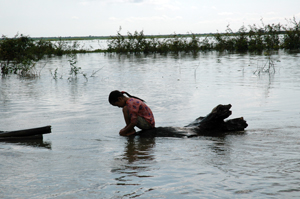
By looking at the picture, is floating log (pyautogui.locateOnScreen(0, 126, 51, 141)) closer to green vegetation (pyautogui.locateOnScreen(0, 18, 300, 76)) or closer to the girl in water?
the girl in water

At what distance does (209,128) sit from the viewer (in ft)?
21.2

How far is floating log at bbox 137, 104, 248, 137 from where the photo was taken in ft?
20.5

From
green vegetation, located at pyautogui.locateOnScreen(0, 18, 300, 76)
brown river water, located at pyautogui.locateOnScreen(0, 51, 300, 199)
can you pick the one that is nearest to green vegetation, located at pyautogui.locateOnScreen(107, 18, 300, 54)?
green vegetation, located at pyautogui.locateOnScreen(0, 18, 300, 76)

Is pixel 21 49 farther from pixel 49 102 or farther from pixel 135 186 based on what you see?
pixel 135 186

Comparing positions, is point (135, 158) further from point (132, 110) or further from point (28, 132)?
point (28, 132)

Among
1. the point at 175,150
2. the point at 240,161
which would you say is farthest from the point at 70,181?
the point at 240,161

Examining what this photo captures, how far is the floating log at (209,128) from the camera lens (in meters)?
6.25

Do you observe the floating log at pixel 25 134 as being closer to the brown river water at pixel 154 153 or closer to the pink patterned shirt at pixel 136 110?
the brown river water at pixel 154 153

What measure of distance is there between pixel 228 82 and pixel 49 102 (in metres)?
7.13

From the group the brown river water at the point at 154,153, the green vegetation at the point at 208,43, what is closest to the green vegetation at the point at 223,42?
the green vegetation at the point at 208,43

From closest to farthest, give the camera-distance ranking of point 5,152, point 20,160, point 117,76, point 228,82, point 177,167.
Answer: point 177,167 < point 20,160 < point 5,152 < point 228,82 < point 117,76

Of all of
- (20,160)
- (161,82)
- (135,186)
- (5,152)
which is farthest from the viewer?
(161,82)

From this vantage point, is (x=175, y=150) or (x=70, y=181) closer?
(x=70, y=181)

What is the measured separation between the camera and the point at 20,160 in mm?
5113
